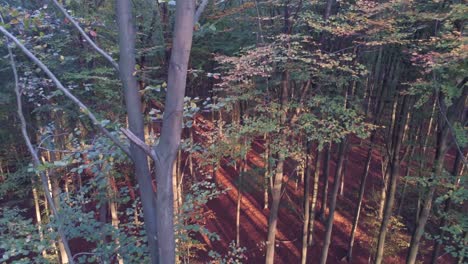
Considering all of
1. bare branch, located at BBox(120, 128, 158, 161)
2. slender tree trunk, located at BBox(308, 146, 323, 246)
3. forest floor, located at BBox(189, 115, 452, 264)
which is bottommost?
forest floor, located at BBox(189, 115, 452, 264)

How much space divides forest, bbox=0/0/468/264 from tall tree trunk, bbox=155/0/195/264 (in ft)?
0.03

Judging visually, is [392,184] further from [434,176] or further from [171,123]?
[171,123]

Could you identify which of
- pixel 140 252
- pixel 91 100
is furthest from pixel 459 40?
pixel 91 100

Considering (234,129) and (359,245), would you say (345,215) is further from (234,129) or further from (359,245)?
(234,129)

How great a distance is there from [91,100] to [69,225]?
189 inches

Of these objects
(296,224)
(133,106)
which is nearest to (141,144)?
(133,106)

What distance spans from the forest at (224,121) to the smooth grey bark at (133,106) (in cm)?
1

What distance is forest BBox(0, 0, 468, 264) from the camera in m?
2.60

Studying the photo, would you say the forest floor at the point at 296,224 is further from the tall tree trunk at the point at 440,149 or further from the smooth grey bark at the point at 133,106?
the smooth grey bark at the point at 133,106

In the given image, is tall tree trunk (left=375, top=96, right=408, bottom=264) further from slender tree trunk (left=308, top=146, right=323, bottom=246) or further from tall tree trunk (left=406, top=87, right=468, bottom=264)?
slender tree trunk (left=308, top=146, right=323, bottom=246)

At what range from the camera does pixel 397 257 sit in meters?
10.6

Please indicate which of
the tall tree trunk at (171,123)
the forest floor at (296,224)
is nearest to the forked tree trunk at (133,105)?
the tall tree trunk at (171,123)

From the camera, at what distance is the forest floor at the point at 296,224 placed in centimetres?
1103

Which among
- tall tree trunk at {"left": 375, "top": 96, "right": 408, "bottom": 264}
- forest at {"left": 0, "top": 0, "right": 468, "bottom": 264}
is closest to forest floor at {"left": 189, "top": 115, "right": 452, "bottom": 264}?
forest at {"left": 0, "top": 0, "right": 468, "bottom": 264}
